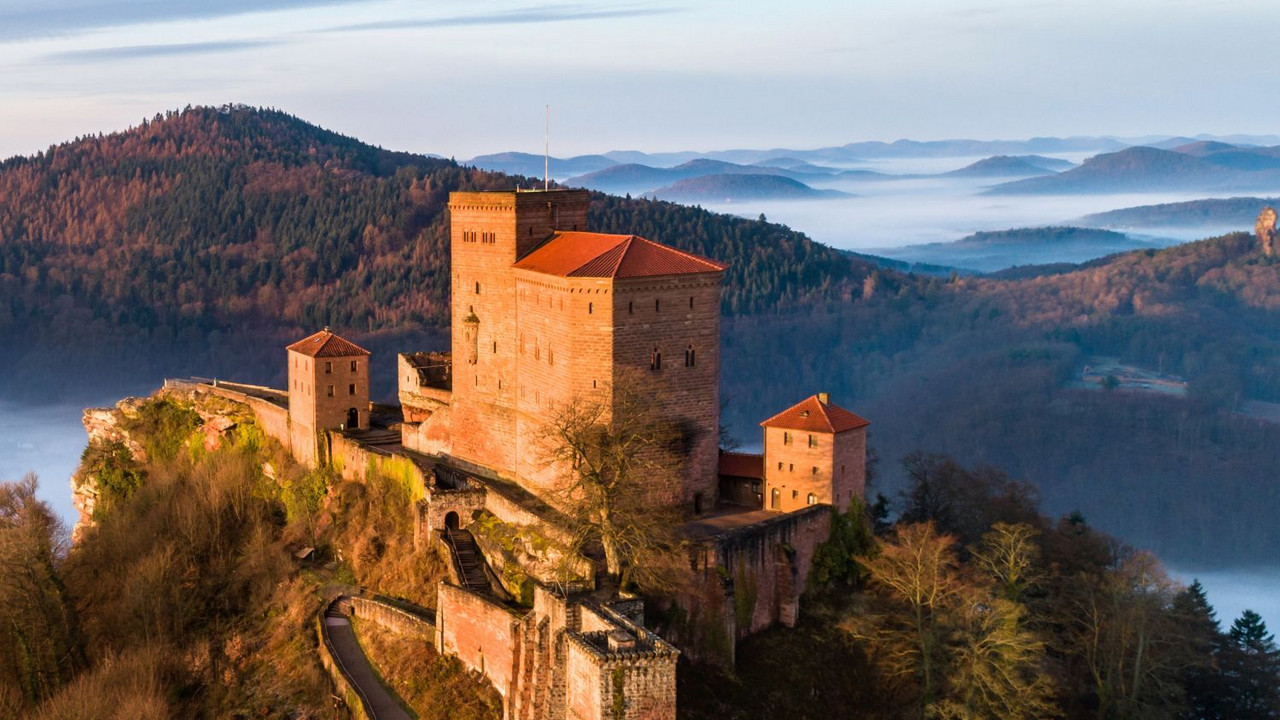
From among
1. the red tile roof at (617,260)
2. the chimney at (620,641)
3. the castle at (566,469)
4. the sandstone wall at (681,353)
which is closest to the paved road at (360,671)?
the castle at (566,469)

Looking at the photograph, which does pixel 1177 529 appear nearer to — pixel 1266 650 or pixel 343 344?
pixel 1266 650

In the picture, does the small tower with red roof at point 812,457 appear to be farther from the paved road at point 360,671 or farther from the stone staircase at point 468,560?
the paved road at point 360,671

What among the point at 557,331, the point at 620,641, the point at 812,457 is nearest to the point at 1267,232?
the point at 812,457

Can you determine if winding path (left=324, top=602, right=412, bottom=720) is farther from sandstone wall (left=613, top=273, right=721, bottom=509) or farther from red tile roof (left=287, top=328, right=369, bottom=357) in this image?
red tile roof (left=287, top=328, right=369, bottom=357)

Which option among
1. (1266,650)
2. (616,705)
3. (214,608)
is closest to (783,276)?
(1266,650)

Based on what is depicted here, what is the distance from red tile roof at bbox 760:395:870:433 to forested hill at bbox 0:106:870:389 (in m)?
78.5

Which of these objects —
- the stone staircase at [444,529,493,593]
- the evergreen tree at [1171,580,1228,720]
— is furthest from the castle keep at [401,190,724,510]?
the evergreen tree at [1171,580,1228,720]

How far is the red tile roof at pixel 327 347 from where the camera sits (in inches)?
2069

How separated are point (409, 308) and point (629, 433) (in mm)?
88565

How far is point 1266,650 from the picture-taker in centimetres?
5459

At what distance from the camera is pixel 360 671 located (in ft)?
134

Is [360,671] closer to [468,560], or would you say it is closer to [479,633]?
[468,560]

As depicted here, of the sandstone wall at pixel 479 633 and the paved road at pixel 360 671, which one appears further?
the paved road at pixel 360 671

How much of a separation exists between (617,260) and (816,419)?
301 inches
